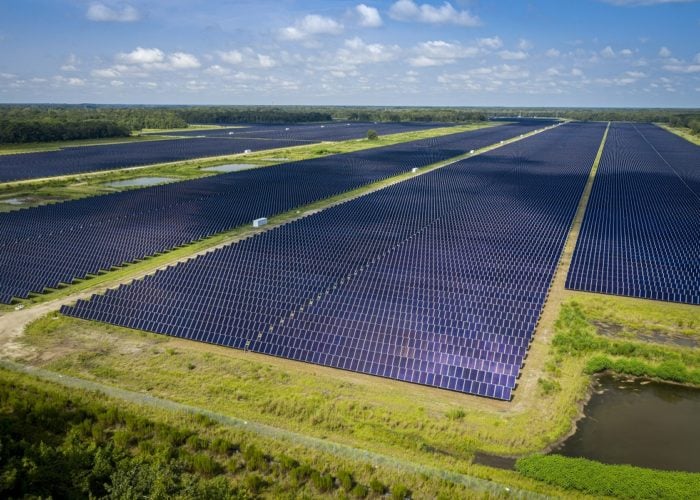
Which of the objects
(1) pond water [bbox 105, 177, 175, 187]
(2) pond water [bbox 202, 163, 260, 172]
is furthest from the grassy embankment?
(2) pond water [bbox 202, 163, 260, 172]

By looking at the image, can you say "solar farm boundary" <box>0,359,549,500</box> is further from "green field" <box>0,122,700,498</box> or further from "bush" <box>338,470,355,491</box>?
"bush" <box>338,470,355,491</box>

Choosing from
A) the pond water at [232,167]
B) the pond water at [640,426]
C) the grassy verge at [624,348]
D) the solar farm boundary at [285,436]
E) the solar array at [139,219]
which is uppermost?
the pond water at [232,167]

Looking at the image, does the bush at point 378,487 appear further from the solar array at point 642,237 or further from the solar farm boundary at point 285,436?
the solar array at point 642,237

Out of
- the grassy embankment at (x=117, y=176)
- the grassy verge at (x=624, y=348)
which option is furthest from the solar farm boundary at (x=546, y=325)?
the grassy embankment at (x=117, y=176)

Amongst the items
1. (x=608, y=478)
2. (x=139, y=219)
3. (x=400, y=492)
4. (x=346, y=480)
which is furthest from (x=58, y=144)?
(x=608, y=478)

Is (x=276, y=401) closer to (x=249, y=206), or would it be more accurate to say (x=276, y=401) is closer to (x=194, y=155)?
(x=249, y=206)

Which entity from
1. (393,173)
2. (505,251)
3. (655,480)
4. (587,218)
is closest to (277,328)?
(655,480)
